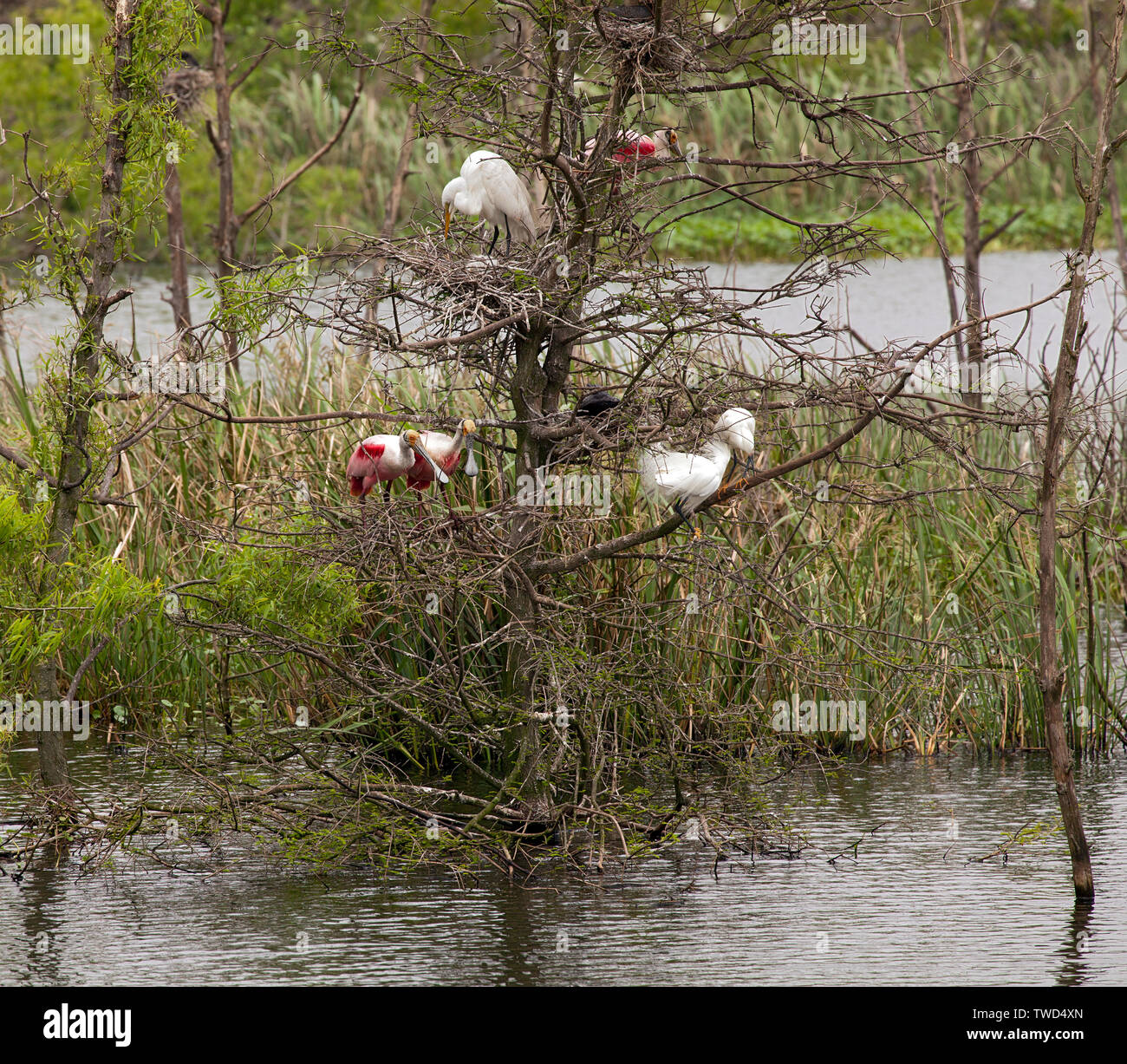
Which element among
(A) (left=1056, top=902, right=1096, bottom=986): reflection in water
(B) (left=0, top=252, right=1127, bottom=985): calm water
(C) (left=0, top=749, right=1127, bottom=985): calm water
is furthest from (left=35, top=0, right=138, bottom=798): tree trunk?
(A) (left=1056, top=902, right=1096, bottom=986): reflection in water

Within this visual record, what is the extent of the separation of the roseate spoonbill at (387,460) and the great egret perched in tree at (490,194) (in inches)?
30.5

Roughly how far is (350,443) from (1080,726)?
3.66 metres

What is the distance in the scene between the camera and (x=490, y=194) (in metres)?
5.41

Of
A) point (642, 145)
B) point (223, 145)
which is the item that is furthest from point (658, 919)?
point (223, 145)

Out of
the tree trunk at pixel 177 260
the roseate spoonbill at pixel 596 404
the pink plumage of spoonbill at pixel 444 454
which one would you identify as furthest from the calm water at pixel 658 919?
the tree trunk at pixel 177 260

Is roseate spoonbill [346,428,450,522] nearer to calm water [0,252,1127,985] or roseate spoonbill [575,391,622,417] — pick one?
roseate spoonbill [575,391,622,417]

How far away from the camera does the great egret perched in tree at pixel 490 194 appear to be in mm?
5355

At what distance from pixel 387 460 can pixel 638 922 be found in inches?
70.5

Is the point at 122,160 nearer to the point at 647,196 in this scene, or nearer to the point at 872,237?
the point at 647,196

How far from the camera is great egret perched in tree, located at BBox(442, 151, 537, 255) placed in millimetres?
5355

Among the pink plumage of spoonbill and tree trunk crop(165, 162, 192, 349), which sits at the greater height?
tree trunk crop(165, 162, 192, 349)

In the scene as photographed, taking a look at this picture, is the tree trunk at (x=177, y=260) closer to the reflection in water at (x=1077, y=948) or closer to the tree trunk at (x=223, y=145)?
the tree trunk at (x=223, y=145)

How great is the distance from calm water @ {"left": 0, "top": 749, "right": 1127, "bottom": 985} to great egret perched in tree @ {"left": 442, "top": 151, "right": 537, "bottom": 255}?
2.32 m
